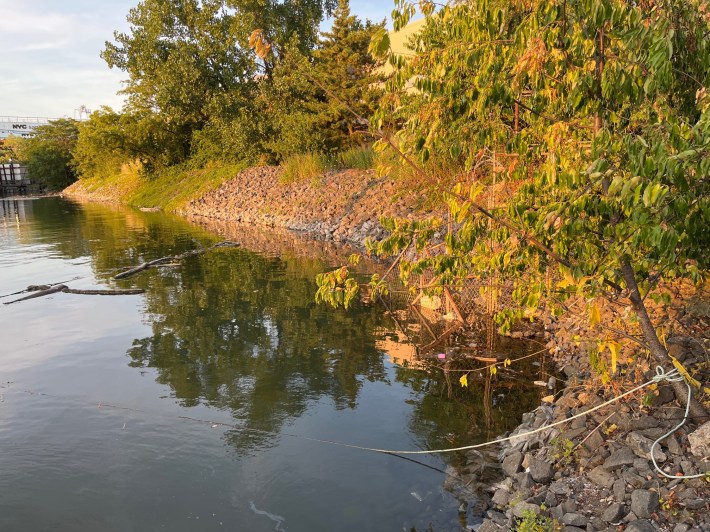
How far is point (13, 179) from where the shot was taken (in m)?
71.2

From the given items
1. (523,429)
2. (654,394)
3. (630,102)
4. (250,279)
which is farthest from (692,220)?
(250,279)

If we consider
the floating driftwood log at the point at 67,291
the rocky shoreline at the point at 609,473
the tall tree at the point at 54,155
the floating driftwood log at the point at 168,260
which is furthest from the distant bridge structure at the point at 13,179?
the rocky shoreline at the point at 609,473

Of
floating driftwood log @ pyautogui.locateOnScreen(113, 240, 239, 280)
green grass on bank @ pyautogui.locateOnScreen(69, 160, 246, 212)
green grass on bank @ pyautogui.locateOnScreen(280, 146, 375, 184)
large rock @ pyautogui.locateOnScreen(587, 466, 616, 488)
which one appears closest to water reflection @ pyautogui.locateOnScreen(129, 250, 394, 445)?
floating driftwood log @ pyautogui.locateOnScreen(113, 240, 239, 280)

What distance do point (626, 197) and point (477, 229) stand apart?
150 centimetres

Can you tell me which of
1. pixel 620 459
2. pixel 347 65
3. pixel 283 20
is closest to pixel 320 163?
pixel 347 65

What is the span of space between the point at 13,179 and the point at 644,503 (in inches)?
3243

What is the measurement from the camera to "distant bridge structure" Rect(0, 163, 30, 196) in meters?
70.0

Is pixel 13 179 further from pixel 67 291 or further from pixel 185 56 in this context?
pixel 67 291

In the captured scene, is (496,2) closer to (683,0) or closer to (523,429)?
(683,0)

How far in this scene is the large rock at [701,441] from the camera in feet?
14.7

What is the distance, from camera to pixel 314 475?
5793mm

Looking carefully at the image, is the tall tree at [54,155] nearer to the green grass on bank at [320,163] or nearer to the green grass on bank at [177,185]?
the green grass on bank at [177,185]

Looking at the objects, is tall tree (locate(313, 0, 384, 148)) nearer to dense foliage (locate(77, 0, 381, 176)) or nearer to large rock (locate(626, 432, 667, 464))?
dense foliage (locate(77, 0, 381, 176))

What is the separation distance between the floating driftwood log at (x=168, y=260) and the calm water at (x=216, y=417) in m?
2.45
